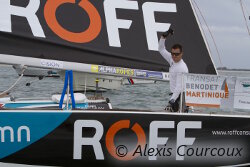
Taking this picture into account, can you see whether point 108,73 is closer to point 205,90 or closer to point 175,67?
point 175,67

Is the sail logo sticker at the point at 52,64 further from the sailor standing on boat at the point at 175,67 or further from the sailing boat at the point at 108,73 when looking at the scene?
the sailor standing on boat at the point at 175,67

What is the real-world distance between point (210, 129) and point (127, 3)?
2.02m

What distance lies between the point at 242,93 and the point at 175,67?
913 millimetres

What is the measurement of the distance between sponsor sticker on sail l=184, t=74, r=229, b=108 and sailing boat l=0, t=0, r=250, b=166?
19cm

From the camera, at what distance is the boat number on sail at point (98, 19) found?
5266 millimetres

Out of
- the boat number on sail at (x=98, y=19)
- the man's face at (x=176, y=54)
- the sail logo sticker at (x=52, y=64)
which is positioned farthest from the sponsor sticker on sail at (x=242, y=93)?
the sail logo sticker at (x=52, y=64)

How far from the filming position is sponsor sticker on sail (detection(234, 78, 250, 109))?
4707 millimetres

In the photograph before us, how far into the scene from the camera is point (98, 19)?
545cm

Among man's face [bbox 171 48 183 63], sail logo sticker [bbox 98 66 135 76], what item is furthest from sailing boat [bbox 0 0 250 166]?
man's face [bbox 171 48 183 63]

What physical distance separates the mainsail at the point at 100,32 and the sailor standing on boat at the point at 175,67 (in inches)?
7.0

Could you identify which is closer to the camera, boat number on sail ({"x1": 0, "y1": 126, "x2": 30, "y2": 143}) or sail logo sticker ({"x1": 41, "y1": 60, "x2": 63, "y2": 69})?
boat number on sail ({"x1": 0, "y1": 126, "x2": 30, "y2": 143})

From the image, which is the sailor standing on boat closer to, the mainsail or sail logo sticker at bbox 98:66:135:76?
the mainsail

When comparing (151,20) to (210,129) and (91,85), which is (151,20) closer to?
(210,129)

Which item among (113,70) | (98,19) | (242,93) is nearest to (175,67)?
(113,70)
